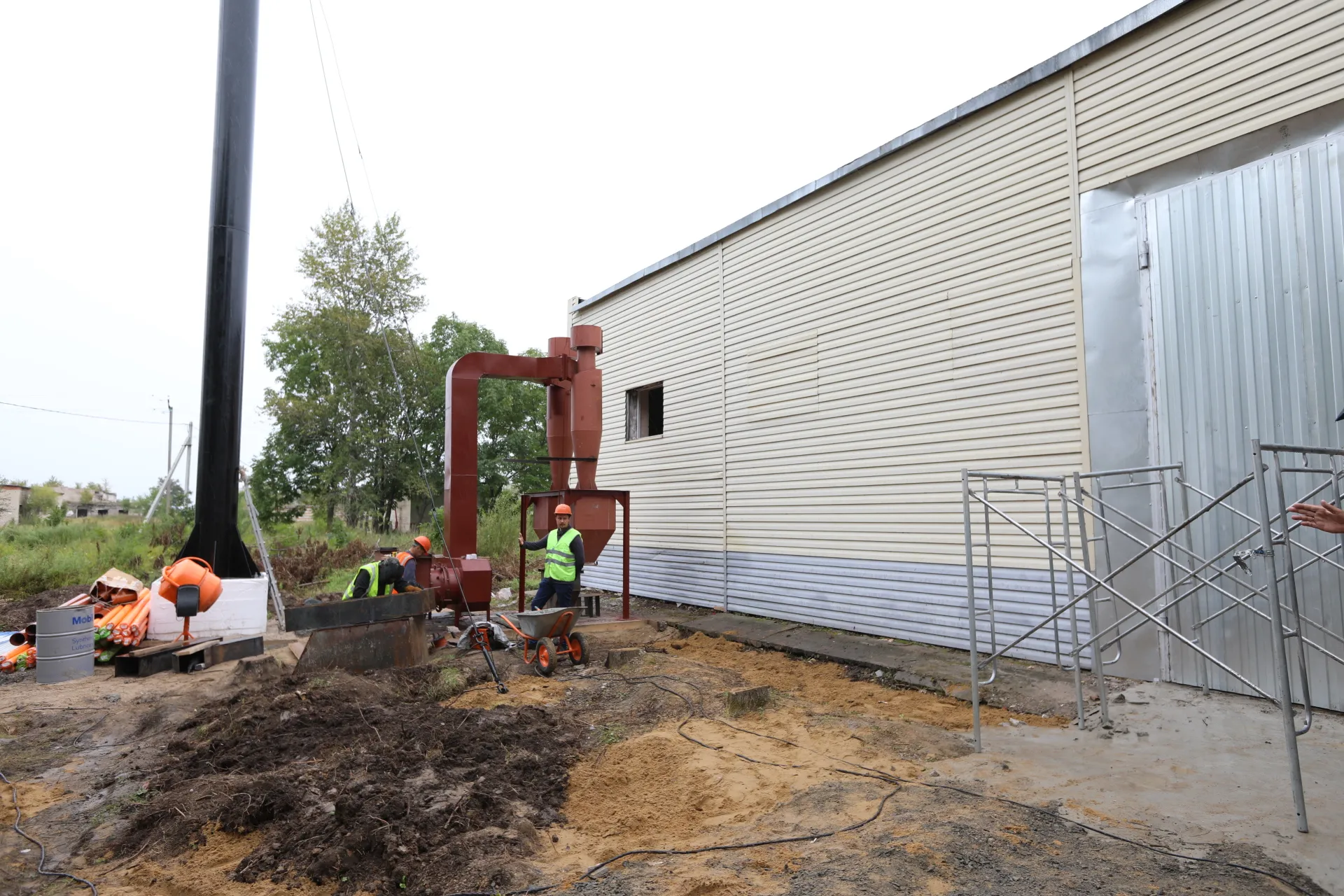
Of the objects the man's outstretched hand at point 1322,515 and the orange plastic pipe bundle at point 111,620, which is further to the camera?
the orange plastic pipe bundle at point 111,620

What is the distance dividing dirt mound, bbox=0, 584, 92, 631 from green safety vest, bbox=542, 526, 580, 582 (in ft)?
23.9

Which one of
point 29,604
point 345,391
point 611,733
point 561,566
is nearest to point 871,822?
point 611,733

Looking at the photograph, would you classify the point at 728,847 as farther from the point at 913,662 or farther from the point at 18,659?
the point at 18,659

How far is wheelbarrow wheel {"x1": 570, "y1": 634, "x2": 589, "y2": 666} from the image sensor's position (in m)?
8.98

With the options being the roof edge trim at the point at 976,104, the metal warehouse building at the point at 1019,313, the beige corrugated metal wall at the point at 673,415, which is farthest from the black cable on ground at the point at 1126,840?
the beige corrugated metal wall at the point at 673,415

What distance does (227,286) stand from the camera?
10922 millimetres

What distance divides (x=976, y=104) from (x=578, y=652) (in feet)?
25.3

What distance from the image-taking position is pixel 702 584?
12.7 meters

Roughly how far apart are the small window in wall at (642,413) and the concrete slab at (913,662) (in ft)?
15.3

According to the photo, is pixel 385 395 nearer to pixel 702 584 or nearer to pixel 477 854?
pixel 702 584

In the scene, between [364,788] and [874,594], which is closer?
[364,788]

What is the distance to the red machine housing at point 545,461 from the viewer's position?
10.7 m

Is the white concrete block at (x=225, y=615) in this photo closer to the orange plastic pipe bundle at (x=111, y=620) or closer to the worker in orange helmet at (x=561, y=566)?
the orange plastic pipe bundle at (x=111, y=620)

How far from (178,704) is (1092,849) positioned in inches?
295
